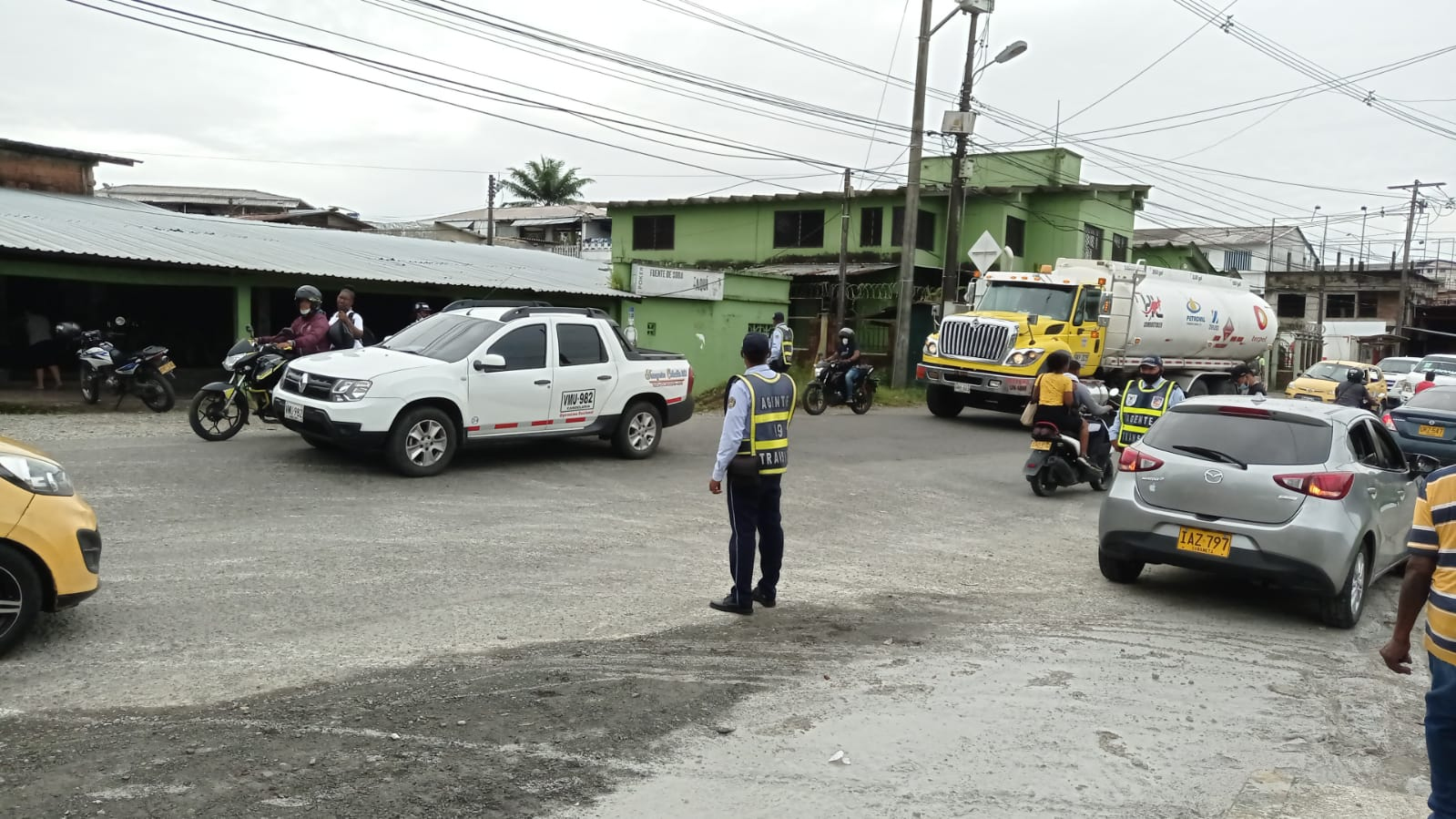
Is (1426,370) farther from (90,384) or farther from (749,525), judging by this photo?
(90,384)

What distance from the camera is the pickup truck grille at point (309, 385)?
33.2 feet

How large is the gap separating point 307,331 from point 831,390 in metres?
9.88

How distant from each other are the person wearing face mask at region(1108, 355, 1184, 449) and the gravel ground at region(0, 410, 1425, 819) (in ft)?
10.4

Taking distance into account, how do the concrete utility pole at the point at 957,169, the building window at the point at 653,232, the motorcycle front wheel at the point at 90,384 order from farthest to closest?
the building window at the point at 653,232, the concrete utility pole at the point at 957,169, the motorcycle front wheel at the point at 90,384

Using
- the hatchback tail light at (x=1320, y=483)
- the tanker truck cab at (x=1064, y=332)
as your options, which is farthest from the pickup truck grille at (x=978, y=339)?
the hatchback tail light at (x=1320, y=483)

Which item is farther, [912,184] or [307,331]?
[912,184]

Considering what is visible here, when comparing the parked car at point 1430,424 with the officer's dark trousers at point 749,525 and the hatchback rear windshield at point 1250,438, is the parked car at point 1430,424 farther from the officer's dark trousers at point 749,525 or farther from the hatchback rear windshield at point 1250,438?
the officer's dark trousers at point 749,525

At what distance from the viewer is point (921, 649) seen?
6.07 metres

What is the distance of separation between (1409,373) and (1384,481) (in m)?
27.4

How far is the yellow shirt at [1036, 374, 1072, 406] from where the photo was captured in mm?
11680

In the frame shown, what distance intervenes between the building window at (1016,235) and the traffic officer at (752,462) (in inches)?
1150

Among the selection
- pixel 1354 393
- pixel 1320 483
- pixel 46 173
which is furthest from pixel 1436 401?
pixel 46 173

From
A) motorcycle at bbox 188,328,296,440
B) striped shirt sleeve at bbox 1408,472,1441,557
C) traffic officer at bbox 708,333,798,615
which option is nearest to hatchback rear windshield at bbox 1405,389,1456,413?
traffic officer at bbox 708,333,798,615

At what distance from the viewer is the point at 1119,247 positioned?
3712 cm
